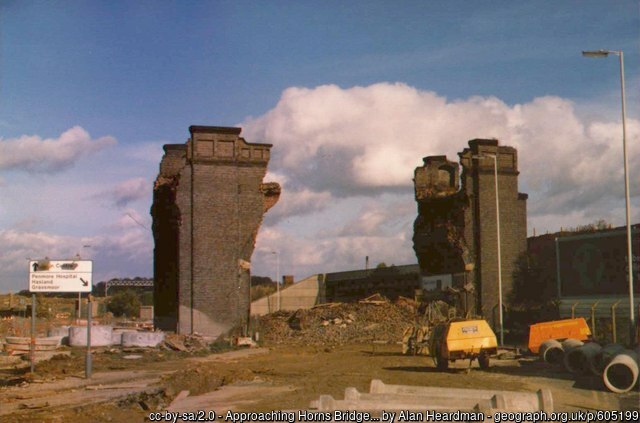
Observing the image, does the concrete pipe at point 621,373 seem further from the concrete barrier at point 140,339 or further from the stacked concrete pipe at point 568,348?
the concrete barrier at point 140,339

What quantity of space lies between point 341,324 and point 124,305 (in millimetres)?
51517

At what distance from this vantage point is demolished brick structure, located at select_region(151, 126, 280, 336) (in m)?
38.1

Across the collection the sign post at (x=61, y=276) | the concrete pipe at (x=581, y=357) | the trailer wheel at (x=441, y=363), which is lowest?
the trailer wheel at (x=441, y=363)

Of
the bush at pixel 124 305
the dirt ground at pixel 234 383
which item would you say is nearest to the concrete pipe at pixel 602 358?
the dirt ground at pixel 234 383

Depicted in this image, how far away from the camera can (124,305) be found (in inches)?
3529

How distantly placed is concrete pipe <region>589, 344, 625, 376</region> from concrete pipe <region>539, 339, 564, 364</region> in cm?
390

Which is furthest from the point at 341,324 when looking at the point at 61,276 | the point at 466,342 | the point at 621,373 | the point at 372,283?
the point at 621,373

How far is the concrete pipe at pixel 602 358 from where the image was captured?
62.9 ft

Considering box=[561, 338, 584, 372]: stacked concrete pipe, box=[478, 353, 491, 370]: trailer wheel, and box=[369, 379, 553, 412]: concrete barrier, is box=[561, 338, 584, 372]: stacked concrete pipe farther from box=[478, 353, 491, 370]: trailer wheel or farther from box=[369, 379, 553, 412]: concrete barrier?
box=[369, 379, 553, 412]: concrete barrier

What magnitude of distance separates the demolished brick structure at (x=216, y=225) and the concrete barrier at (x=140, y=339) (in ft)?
9.17

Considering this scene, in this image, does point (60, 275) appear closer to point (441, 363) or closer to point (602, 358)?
point (441, 363)

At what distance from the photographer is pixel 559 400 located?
16.4 metres

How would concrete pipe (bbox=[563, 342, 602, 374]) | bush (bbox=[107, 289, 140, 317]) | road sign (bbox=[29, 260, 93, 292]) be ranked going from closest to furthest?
concrete pipe (bbox=[563, 342, 602, 374])
road sign (bbox=[29, 260, 93, 292])
bush (bbox=[107, 289, 140, 317])

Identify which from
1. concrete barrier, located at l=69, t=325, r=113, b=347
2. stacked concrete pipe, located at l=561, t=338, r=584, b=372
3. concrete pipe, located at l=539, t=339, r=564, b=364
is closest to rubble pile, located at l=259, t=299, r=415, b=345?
concrete barrier, located at l=69, t=325, r=113, b=347
